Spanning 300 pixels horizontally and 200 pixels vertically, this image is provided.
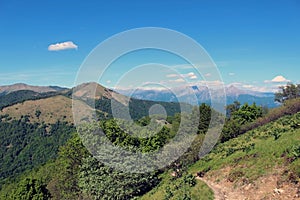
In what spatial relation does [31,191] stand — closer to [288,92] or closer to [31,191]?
[31,191]

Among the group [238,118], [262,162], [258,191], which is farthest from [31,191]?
[238,118]

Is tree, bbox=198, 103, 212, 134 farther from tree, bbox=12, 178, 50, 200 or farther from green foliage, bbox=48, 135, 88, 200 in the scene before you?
tree, bbox=12, 178, 50, 200

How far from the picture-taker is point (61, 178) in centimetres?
4431

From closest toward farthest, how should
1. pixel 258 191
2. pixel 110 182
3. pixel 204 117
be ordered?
pixel 258 191 → pixel 110 182 → pixel 204 117

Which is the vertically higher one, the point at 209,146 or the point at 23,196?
the point at 209,146

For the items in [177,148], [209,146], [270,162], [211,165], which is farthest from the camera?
[209,146]

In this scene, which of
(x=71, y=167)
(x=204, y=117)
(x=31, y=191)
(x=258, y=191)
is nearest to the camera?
(x=258, y=191)

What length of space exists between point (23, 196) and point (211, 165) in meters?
35.4

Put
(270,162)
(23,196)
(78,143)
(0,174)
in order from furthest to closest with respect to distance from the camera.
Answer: (0,174)
(23,196)
(78,143)
(270,162)

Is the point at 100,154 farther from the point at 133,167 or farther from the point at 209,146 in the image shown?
the point at 209,146

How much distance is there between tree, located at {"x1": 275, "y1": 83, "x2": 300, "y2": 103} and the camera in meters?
99.8

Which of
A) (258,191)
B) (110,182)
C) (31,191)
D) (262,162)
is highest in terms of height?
(262,162)

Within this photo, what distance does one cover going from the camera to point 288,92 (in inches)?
4006

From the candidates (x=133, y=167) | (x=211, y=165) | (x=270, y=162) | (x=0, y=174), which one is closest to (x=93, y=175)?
(x=133, y=167)
